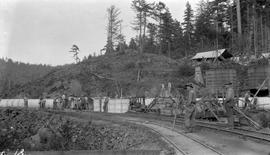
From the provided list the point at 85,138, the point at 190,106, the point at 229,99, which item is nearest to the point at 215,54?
the point at 85,138

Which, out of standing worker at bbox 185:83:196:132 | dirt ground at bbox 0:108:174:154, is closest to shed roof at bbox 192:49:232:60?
dirt ground at bbox 0:108:174:154

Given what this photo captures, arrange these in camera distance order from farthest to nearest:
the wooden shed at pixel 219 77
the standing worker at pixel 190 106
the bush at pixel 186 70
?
the bush at pixel 186 70
the wooden shed at pixel 219 77
the standing worker at pixel 190 106

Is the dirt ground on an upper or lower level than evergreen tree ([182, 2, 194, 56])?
lower

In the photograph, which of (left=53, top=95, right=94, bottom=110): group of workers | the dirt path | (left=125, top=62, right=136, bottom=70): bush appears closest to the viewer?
the dirt path

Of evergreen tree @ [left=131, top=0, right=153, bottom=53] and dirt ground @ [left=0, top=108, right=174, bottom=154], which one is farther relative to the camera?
evergreen tree @ [left=131, top=0, right=153, bottom=53]

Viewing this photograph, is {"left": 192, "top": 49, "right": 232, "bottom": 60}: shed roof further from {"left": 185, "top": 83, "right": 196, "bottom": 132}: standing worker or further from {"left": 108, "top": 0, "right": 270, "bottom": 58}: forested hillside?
{"left": 185, "top": 83, "right": 196, "bottom": 132}: standing worker

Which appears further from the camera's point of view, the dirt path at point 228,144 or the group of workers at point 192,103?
the group of workers at point 192,103

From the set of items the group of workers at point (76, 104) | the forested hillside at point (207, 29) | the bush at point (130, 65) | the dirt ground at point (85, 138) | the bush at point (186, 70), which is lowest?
the dirt ground at point (85, 138)

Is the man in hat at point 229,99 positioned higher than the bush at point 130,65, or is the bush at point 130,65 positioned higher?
the bush at point 130,65

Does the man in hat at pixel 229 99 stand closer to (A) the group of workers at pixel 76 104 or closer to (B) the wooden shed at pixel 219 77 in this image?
(A) the group of workers at pixel 76 104

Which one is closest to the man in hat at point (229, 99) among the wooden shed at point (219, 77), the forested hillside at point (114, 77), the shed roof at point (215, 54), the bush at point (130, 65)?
the wooden shed at point (219, 77)

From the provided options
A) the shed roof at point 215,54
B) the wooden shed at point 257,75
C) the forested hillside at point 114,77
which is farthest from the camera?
the forested hillside at point 114,77

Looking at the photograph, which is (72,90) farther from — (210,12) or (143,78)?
(210,12)

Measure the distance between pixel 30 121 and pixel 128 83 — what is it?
29.4 metres
